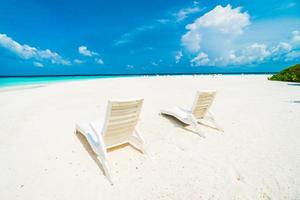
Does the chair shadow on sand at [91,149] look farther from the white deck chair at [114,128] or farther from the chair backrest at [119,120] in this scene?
the chair backrest at [119,120]

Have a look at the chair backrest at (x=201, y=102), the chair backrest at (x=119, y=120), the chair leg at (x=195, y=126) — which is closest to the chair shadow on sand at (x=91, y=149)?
the chair backrest at (x=119, y=120)

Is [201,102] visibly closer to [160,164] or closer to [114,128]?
[160,164]

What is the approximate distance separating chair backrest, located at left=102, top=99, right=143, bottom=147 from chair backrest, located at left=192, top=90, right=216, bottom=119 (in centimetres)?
196

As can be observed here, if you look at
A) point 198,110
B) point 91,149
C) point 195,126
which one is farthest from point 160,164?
point 198,110

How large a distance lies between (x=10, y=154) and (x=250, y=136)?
Answer: 534 centimetres

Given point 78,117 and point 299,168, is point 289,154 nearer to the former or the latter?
point 299,168

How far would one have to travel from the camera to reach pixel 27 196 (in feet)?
7.79

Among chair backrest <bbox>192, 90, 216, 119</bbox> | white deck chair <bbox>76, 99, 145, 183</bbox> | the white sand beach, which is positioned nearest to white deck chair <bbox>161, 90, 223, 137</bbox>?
chair backrest <bbox>192, 90, 216, 119</bbox>

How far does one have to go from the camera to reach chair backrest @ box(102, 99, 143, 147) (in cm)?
291

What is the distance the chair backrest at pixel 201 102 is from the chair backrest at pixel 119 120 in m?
1.96

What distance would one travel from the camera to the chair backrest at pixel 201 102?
4598 millimetres

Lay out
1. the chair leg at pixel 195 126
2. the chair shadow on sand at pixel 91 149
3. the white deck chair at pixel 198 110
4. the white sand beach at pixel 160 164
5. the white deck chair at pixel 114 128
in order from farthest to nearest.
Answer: the white deck chair at pixel 198 110, the chair leg at pixel 195 126, the chair shadow on sand at pixel 91 149, the white deck chair at pixel 114 128, the white sand beach at pixel 160 164

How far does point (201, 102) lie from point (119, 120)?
8.34 feet

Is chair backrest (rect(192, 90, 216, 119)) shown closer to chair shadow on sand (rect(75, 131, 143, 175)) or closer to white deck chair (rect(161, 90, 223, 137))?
white deck chair (rect(161, 90, 223, 137))
